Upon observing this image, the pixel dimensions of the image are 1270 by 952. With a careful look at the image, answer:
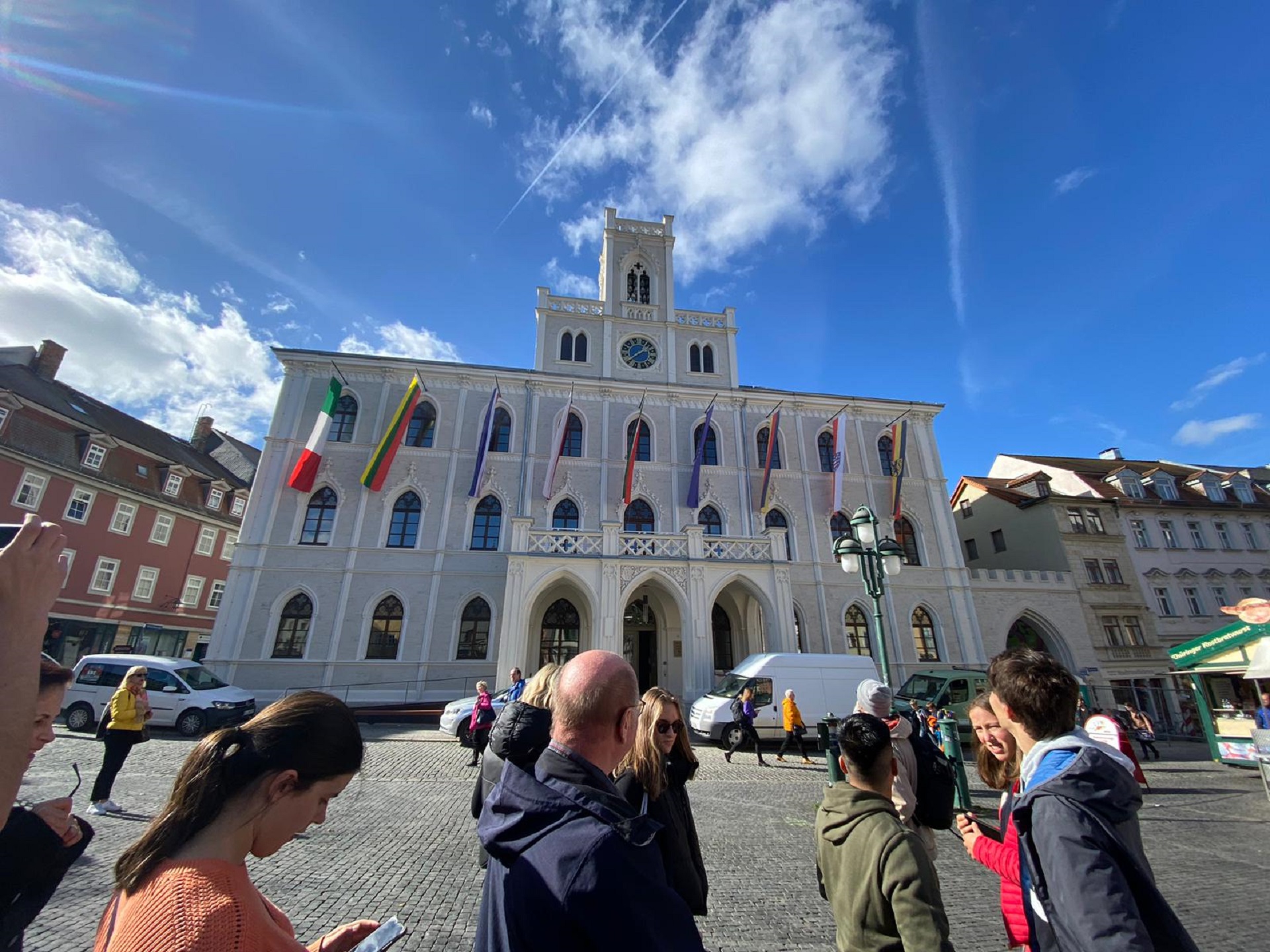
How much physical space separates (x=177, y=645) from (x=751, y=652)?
2997 centimetres

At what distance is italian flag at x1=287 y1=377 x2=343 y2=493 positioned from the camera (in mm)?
17844

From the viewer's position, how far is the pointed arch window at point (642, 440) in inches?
843

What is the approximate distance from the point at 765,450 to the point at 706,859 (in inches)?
729

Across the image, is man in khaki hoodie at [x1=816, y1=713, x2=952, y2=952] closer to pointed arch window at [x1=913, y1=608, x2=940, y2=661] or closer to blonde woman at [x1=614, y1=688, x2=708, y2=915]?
blonde woman at [x1=614, y1=688, x2=708, y2=915]

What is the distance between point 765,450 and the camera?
22.7 meters

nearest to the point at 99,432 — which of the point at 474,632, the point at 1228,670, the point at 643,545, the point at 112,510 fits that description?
the point at 112,510

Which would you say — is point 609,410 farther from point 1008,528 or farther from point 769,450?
point 1008,528

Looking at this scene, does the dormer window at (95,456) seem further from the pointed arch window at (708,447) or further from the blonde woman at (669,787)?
the blonde woman at (669,787)

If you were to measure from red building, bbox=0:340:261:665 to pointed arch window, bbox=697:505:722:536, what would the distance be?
24.1 meters

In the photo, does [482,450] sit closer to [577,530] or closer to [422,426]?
[422,426]

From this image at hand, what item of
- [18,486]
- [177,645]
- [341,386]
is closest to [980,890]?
[341,386]

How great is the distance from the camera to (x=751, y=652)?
63.3 ft

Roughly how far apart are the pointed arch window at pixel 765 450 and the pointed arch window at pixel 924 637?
25.3 feet

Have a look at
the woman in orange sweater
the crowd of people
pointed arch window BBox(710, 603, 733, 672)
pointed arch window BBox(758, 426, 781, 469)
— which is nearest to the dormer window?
pointed arch window BBox(710, 603, 733, 672)
